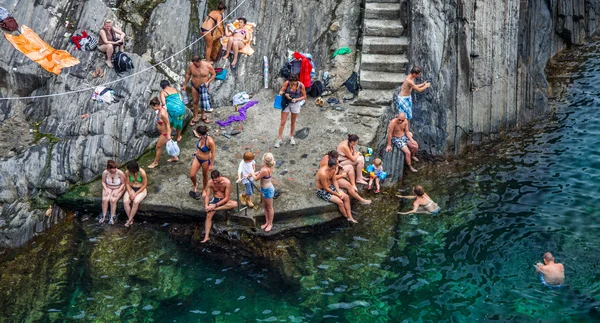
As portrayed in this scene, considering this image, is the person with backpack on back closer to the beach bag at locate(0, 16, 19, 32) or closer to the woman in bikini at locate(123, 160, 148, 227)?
the beach bag at locate(0, 16, 19, 32)

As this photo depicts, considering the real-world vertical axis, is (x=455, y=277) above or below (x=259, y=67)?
below

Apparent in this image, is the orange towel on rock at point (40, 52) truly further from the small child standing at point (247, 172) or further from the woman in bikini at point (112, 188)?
the small child standing at point (247, 172)

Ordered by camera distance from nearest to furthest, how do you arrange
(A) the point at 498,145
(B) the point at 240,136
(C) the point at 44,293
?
(C) the point at 44,293 < (B) the point at 240,136 < (A) the point at 498,145

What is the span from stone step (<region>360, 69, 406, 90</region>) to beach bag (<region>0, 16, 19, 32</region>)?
878 cm

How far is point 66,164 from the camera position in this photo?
14.5m

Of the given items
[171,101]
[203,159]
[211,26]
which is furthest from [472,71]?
[171,101]

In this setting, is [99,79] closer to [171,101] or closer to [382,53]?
[171,101]

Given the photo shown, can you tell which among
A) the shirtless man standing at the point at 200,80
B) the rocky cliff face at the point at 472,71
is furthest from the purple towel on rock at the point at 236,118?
the rocky cliff face at the point at 472,71

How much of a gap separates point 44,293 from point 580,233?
10.9 meters

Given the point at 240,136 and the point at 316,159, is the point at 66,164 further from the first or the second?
the point at 316,159

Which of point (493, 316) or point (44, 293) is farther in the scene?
point (44, 293)

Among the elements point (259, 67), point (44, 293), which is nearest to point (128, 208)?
point (44, 293)

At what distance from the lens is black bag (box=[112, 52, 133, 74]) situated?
1591 centimetres

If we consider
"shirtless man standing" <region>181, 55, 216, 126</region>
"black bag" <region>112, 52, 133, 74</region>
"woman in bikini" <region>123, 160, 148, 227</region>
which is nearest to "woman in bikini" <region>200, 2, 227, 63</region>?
"shirtless man standing" <region>181, 55, 216, 126</region>
